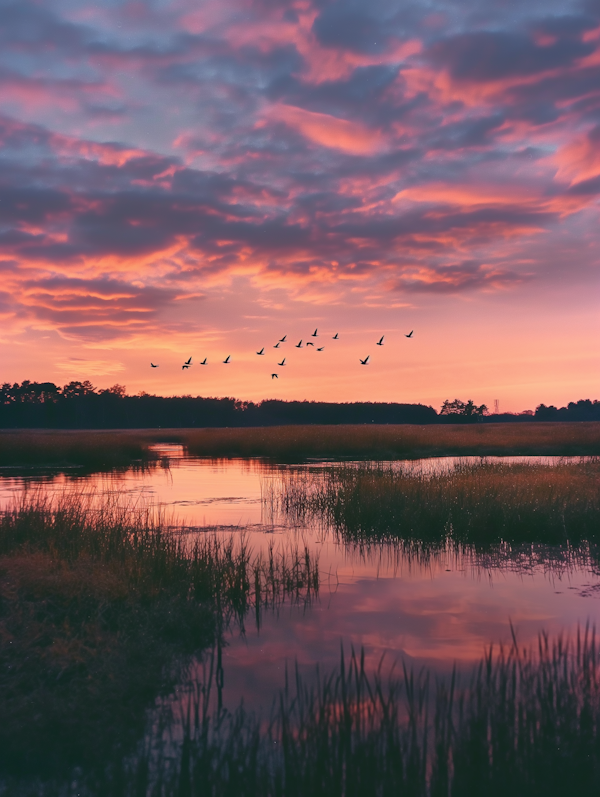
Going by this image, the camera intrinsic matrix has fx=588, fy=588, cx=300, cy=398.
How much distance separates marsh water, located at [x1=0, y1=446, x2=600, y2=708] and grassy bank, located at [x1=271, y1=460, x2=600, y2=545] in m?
0.75

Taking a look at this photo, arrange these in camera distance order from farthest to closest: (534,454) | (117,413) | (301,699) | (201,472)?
1. (117,413)
2. (534,454)
3. (201,472)
4. (301,699)

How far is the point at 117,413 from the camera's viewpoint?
116 meters

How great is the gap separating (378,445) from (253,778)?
42248 mm

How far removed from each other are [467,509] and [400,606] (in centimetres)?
626

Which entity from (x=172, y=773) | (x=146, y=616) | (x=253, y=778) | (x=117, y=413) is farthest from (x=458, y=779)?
(x=117, y=413)

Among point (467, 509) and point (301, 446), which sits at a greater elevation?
point (467, 509)

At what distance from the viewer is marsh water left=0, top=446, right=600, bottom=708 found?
22.8ft

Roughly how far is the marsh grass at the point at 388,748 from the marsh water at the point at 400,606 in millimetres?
751

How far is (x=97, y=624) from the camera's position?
7102 millimetres

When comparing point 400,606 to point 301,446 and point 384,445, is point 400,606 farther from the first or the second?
point 301,446

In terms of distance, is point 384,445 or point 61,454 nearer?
point 61,454

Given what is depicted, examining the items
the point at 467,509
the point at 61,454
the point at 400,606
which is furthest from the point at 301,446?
the point at 400,606

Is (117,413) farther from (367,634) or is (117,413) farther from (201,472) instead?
(367,634)

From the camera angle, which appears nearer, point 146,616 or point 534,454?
point 146,616
